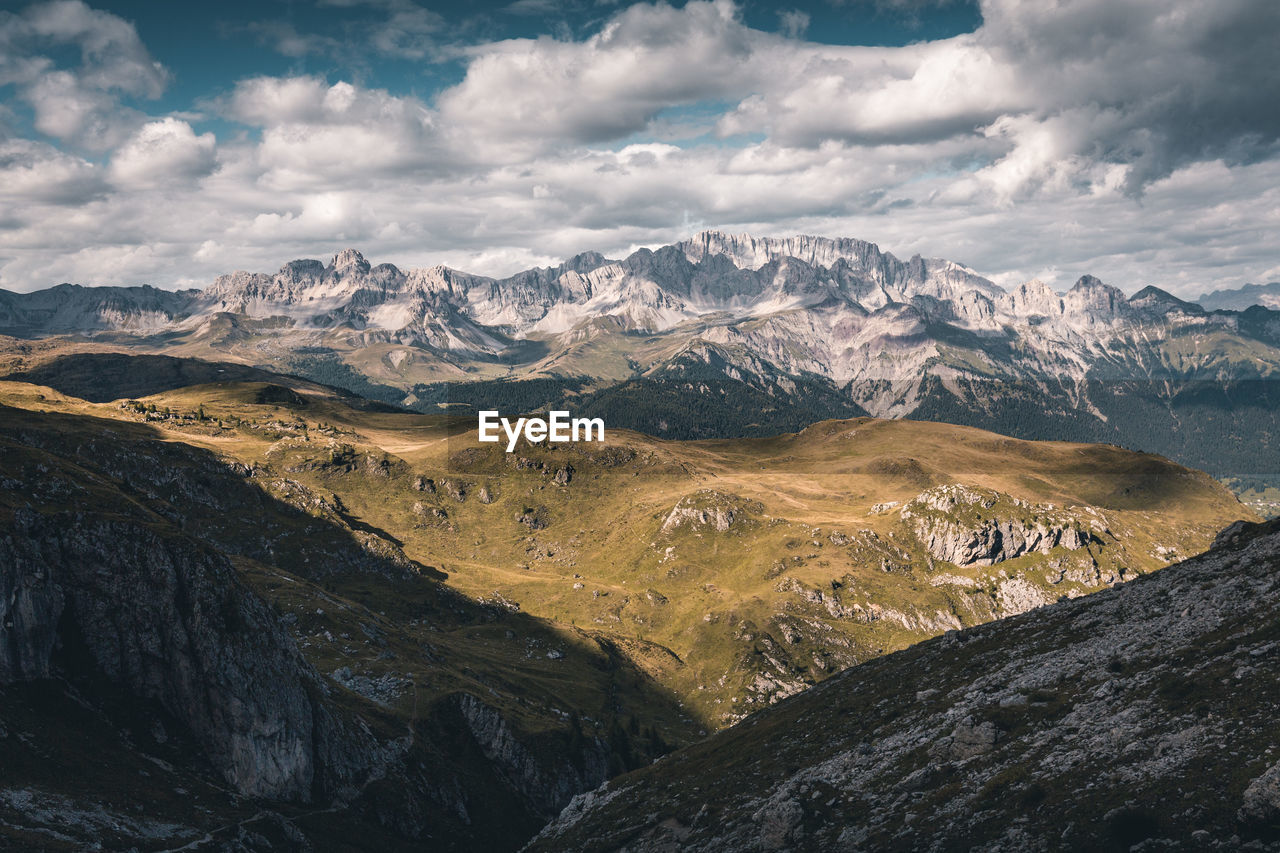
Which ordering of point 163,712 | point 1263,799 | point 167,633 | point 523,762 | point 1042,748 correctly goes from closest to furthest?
1. point 1263,799
2. point 1042,748
3. point 163,712
4. point 167,633
5. point 523,762

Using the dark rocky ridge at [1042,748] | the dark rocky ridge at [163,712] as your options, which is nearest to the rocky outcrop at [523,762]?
the dark rocky ridge at [163,712]

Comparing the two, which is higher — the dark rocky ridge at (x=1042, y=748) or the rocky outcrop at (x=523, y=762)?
the dark rocky ridge at (x=1042, y=748)

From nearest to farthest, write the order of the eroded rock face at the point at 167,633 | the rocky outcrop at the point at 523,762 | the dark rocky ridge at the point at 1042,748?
the dark rocky ridge at the point at 1042,748, the eroded rock face at the point at 167,633, the rocky outcrop at the point at 523,762

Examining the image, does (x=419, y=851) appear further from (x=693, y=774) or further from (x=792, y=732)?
(x=792, y=732)

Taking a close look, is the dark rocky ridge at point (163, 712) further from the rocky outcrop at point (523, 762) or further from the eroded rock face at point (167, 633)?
the rocky outcrop at point (523, 762)

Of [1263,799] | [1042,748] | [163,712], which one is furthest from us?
[163,712]

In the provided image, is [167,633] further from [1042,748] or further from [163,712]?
[1042,748]

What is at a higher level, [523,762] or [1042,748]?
[1042,748]

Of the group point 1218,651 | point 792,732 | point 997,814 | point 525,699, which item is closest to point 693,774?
point 792,732

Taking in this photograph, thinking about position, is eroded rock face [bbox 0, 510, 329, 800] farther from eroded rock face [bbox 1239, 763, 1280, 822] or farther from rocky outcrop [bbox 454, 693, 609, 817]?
A: eroded rock face [bbox 1239, 763, 1280, 822]

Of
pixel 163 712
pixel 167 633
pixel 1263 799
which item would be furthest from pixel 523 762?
pixel 1263 799

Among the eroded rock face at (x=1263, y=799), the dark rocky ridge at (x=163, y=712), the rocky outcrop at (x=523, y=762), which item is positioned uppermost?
the eroded rock face at (x=1263, y=799)

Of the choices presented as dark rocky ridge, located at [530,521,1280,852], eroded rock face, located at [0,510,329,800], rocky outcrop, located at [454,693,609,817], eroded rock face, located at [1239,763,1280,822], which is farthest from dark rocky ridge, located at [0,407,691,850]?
eroded rock face, located at [1239,763,1280,822]
